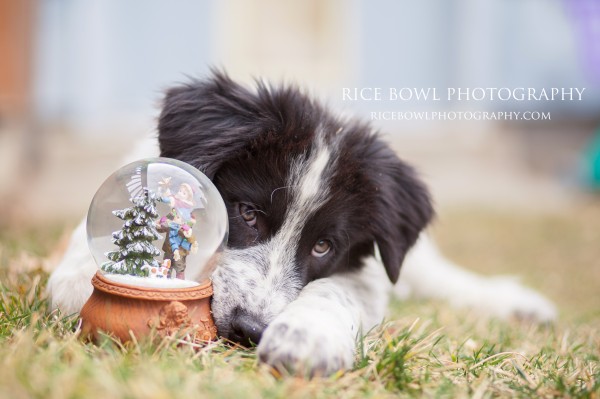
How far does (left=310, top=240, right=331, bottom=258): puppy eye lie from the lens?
292 cm

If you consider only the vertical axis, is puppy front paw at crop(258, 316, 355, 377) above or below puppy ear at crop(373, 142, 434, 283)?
below

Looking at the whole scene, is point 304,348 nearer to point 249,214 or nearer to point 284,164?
point 249,214

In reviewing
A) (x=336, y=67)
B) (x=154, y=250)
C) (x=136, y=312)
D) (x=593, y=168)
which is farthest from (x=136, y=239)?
(x=593, y=168)

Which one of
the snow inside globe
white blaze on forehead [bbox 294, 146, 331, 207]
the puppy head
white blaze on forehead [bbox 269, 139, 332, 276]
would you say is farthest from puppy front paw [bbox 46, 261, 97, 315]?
white blaze on forehead [bbox 294, 146, 331, 207]

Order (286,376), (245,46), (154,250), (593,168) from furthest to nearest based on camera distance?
Answer: 1. (245,46)
2. (593,168)
3. (154,250)
4. (286,376)

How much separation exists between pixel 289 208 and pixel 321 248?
0.27 m

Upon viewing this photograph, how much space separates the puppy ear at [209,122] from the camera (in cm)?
285

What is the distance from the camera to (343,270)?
3236mm

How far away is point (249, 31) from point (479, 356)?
9.40 metres

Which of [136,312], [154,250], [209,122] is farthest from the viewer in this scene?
[209,122]

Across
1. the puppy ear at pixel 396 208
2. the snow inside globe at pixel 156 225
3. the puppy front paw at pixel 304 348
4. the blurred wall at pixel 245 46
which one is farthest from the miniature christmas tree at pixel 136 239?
the blurred wall at pixel 245 46

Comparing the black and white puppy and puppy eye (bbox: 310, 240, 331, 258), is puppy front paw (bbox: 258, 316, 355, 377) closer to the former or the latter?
the black and white puppy

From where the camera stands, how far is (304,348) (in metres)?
2.12

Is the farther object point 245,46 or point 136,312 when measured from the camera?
point 245,46
